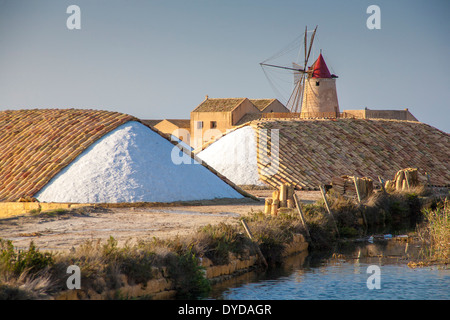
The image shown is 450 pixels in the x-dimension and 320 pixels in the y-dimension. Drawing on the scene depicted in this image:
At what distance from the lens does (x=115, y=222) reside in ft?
32.5

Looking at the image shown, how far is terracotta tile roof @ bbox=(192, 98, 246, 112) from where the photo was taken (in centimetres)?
3744

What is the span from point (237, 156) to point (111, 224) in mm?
10883

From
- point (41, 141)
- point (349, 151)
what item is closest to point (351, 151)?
point (349, 151)

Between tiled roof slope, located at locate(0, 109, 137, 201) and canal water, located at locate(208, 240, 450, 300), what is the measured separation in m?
6.50

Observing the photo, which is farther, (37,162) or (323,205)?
(37,162)

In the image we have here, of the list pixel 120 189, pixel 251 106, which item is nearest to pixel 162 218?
pixel 120 189

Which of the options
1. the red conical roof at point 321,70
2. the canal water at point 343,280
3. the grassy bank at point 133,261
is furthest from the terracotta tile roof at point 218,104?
the grassy bank at point 133,261

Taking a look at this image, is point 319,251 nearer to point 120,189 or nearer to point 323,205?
point 323,205

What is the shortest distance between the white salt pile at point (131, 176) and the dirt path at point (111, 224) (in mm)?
685

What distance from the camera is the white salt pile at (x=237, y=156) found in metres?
19.0

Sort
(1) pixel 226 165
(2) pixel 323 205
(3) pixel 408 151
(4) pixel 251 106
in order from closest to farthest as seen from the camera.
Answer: (2) pixel 323 205 → (1) pixel 226 165 → (3) pixel 408 151 → (4) pixel 251 106
